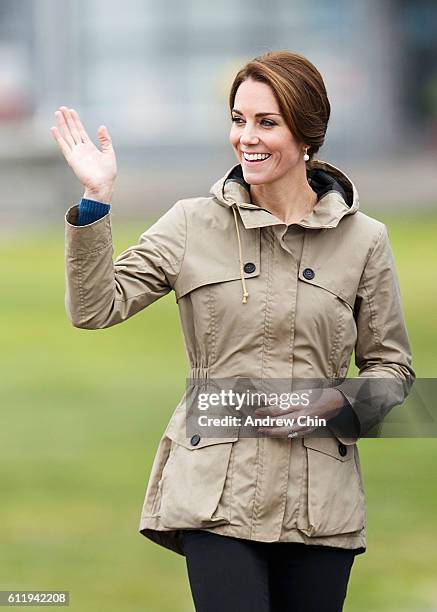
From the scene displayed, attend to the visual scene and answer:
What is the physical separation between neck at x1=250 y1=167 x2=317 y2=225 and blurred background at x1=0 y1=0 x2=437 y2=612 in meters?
1.42

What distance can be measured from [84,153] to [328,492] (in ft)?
3.39

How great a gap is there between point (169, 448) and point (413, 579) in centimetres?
280

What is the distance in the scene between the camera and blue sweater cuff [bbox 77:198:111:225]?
3.74 metres

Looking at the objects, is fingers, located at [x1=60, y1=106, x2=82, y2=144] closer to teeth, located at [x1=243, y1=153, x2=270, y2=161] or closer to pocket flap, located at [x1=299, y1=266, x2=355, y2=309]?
teeth, located at [x1=243, y1=153, x2=270, y2=161]

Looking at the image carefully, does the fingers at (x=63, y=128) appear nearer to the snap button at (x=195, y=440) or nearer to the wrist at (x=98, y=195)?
the wrist at (x=98, y=195)

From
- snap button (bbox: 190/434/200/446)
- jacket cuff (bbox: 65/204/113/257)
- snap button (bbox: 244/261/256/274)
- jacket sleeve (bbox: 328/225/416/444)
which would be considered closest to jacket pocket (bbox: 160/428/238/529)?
snap button (bbox: 190/434/200/446)

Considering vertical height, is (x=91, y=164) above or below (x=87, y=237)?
above

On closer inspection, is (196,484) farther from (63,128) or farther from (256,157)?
(63,128)

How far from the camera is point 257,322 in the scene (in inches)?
149

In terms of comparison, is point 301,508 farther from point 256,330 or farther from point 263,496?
point 256,330

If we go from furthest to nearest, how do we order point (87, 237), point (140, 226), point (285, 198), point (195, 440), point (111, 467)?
point (140, 226) → point (111, 467) → point (285, 198) → point (195, 440) → point (87, 237)

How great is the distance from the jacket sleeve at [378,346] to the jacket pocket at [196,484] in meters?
0.30

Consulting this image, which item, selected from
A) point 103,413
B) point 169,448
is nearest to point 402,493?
point 103,413

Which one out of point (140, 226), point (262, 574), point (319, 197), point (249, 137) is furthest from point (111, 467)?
point (140, 226)
